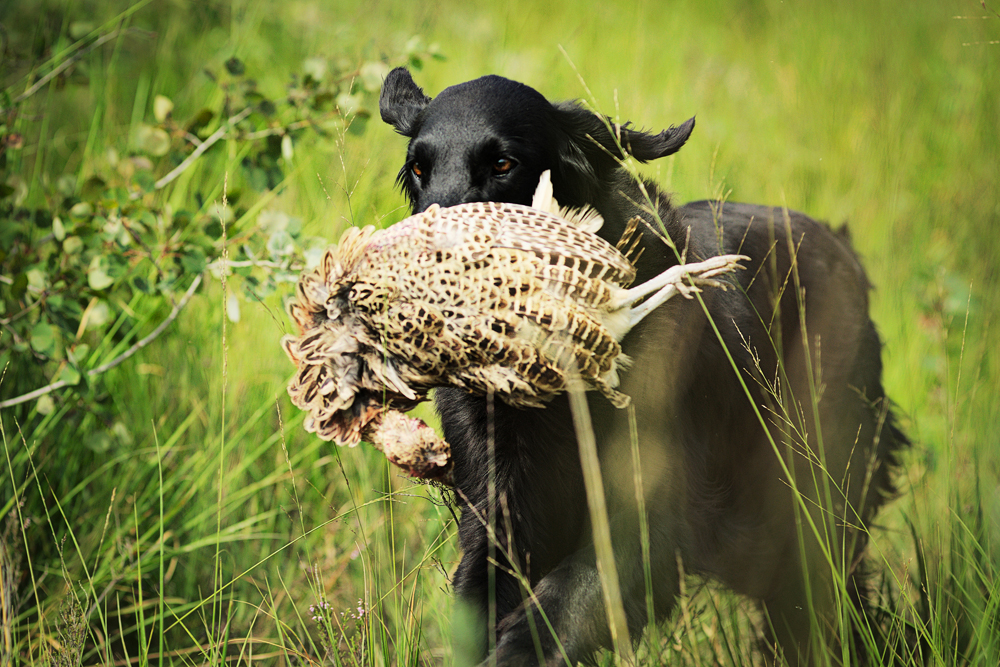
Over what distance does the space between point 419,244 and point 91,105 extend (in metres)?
4.00

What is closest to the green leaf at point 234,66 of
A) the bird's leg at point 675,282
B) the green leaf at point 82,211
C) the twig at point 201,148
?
the twig at point 201,148

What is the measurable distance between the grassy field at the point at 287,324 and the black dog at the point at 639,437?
0.60 ft

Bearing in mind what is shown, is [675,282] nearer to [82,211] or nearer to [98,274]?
[98,274]

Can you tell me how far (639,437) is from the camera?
2.01 m

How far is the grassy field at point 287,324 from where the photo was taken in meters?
2.12

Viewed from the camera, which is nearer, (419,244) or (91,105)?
(419,244)

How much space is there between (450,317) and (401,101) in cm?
134

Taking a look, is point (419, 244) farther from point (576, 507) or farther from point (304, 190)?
point (304, 190)

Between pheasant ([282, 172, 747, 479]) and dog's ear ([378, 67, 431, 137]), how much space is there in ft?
3.19

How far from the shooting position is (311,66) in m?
2.69

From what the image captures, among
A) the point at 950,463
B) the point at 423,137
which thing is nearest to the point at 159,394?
the point at 423,137

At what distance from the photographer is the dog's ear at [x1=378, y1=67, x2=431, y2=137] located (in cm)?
249

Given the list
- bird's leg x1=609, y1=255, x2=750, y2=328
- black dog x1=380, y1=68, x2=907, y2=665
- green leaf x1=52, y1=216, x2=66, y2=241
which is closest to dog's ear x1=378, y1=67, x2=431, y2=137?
black dog x1=380, y1=68, x2=907, y2=665

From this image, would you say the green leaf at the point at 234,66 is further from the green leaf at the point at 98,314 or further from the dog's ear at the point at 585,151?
the dog's ear at the point at 585,151
